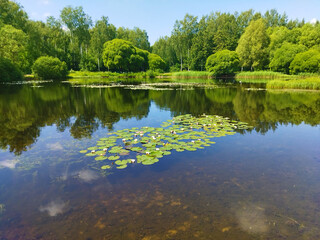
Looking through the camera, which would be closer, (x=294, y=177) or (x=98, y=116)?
(x=294, y=177)

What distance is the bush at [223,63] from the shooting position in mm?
56156

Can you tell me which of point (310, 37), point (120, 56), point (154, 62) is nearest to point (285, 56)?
point (310, 37)

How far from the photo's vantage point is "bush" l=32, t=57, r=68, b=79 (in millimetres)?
53938

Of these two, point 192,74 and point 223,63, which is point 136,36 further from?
point 223,63

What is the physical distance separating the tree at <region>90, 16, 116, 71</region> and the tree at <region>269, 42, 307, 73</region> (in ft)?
177

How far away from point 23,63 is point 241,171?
71501 millimetres

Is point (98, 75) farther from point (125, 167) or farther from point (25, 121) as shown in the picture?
point (125, 167)

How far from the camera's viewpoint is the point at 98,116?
13.6 metres

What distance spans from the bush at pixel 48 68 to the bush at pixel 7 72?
9.44 metres

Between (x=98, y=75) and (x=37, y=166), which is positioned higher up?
(x=98, y=75)

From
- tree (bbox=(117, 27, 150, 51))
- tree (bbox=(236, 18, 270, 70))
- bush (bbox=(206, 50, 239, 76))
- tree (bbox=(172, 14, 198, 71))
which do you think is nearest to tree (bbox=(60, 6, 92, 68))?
tree (bbox=(117, 27, 150, 51))

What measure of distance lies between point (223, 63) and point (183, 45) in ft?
87.3

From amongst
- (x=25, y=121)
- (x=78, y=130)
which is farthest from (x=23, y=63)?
(x=78, y=130)

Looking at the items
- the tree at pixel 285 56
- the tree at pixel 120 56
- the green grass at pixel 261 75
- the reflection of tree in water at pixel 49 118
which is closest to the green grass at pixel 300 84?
the green grass at pixel 261 75
